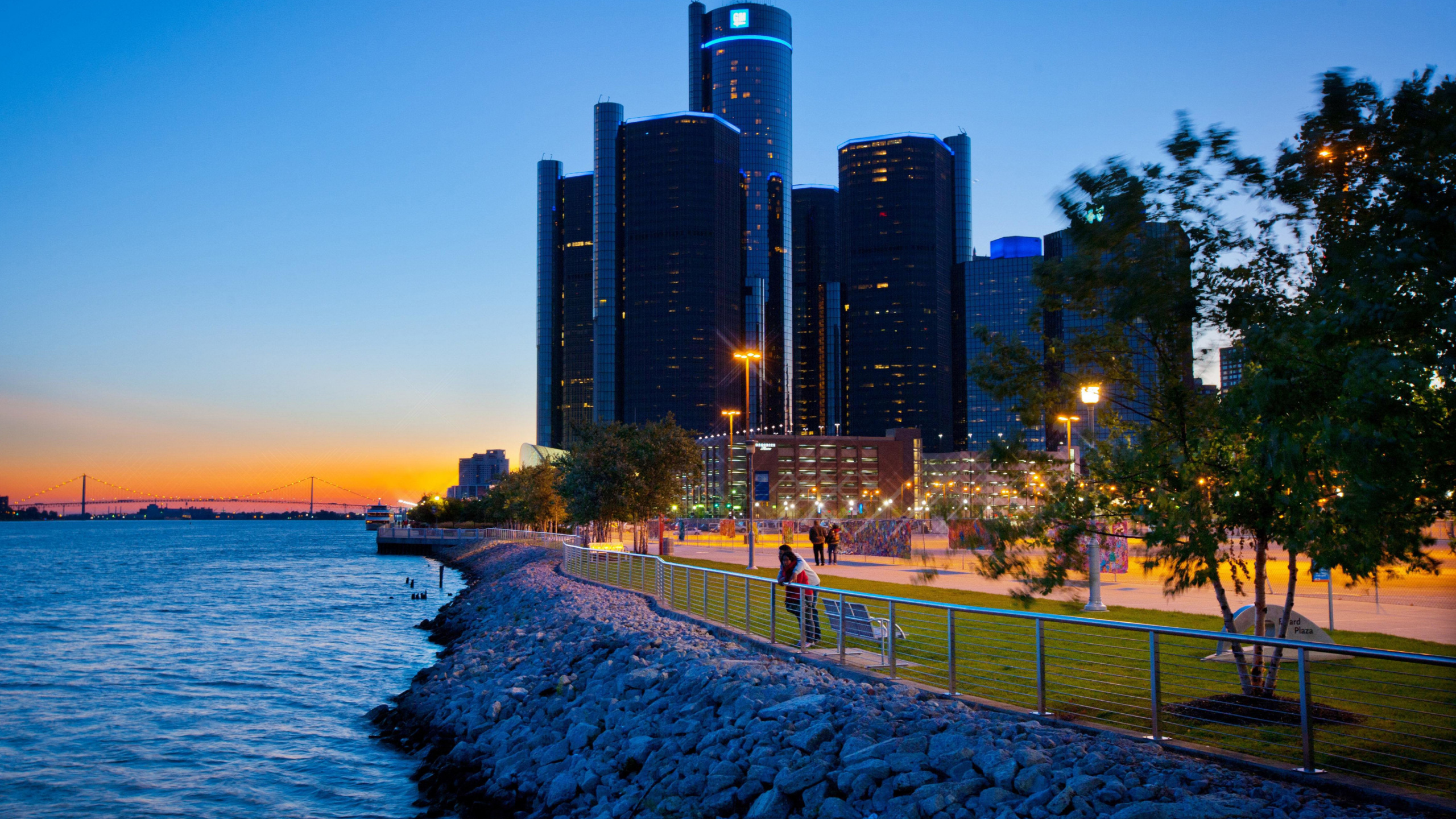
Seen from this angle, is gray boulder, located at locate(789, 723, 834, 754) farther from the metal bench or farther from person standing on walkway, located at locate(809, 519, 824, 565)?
person standing on walkway, located at locate(809, 519, 824, 565)

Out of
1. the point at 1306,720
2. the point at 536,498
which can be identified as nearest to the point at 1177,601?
the point at 1306,720

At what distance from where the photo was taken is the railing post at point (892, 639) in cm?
1116

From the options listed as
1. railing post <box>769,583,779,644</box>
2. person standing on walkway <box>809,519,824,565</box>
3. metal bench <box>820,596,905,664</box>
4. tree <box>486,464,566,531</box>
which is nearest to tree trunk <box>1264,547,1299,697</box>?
metal bench <box>820,596,905,664</box>

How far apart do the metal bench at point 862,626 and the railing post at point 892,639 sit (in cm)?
61

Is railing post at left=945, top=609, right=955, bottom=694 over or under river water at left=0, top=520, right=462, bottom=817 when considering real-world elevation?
over

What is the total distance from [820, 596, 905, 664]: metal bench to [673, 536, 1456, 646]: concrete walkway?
122 cm

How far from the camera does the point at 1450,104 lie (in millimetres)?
5793

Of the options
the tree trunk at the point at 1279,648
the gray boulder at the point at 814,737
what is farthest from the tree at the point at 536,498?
the tree trunk at the point at 1279,648

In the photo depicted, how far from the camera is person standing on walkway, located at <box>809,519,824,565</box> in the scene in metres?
33.7

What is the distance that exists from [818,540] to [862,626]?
2166cm

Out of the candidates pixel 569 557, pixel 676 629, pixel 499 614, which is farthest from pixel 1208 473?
pixel 569 557

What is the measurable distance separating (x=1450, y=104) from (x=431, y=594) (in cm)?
5107

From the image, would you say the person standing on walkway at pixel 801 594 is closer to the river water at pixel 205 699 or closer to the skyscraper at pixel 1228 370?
the river water at pixel 205 699

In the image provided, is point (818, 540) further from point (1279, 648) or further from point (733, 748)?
point (1279, 648)
